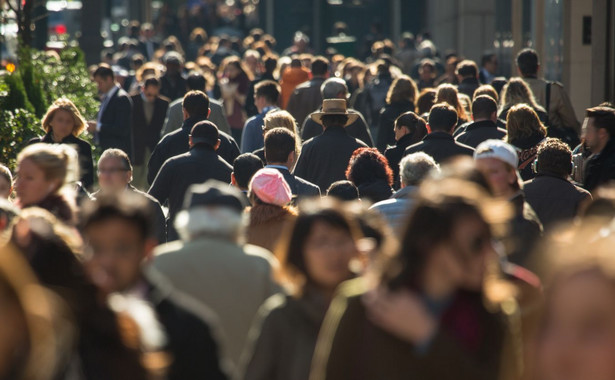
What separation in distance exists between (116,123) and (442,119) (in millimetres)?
5329

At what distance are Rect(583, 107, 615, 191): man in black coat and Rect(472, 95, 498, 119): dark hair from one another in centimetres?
212

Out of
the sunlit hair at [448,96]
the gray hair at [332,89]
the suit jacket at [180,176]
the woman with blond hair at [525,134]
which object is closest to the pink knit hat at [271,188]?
the suit jacket at [180,176]

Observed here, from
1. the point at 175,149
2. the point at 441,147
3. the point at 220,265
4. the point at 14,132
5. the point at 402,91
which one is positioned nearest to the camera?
the point at 220,265

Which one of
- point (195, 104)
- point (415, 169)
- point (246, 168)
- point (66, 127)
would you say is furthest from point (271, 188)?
point (195, 104)

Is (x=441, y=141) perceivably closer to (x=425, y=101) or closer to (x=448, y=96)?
(x=448, y=96)

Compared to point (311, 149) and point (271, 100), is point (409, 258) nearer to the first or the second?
point (311, 149)

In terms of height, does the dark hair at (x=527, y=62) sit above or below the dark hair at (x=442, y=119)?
above

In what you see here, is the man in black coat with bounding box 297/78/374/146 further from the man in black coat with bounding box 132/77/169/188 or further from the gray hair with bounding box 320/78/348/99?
the man in black coat with bounding box 132/77/169/188

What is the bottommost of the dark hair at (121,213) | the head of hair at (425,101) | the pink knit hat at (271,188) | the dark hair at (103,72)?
the head of hair at (425,101)

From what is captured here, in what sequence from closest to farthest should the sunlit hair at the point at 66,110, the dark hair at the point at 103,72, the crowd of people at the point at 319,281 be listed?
the crowd of people at the point at 319,281, the sunlit hair at the point at 66,110, the dark hair at the point at 103,72

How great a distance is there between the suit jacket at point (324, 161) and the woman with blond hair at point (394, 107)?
291 centimetres

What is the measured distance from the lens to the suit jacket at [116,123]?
14.9 meters

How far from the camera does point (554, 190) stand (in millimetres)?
8555

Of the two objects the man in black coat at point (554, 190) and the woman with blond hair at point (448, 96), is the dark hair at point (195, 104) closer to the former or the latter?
the woman with blond hair at point (448, 96)
